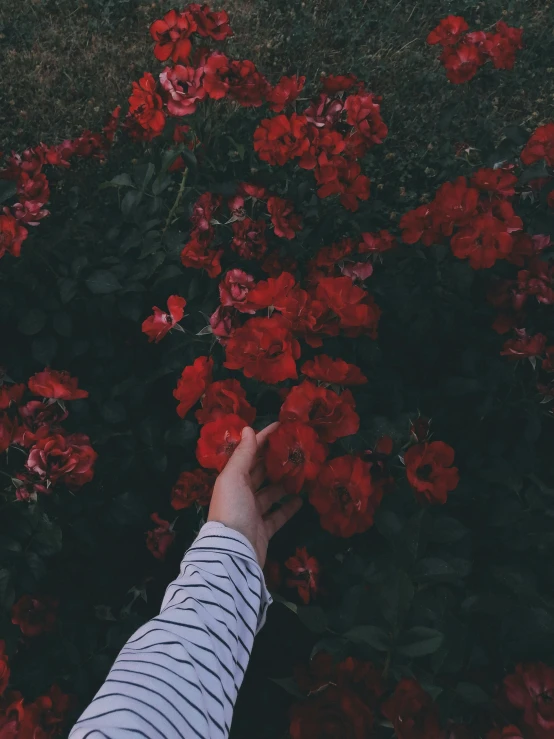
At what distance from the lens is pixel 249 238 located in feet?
5.40

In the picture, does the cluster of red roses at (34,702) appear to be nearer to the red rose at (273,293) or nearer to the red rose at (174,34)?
the red rose at (273,293)

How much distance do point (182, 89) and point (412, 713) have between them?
1536 mm

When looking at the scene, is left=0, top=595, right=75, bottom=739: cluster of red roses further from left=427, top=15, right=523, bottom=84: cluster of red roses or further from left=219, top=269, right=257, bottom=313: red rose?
left=427, top=15, right=523, bottom=84: cluster of red roses

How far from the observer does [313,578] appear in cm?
133

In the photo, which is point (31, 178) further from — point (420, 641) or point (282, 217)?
point (420, 641)

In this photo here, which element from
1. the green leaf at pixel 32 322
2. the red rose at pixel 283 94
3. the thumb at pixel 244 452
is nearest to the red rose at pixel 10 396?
the green leaf at pixel 32 322

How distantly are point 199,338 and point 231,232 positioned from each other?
426mm

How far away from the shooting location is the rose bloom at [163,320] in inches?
54.9

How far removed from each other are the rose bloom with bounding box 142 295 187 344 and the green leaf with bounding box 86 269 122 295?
13.4 inches

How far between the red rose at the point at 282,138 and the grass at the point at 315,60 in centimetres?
144

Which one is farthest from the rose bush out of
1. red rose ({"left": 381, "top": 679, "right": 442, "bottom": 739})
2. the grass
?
the grass

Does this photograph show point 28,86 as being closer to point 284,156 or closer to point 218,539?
point 284,156

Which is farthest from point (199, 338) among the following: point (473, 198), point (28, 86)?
point (28, 86)

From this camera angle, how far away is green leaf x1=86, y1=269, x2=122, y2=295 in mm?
1697
